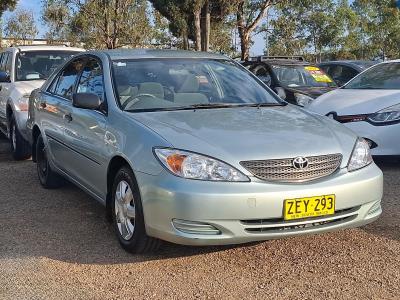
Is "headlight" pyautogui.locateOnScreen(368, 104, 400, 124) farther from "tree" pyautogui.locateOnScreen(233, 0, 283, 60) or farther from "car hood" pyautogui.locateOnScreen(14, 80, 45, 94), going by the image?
"tree" pyautogui.locateOnScreen(233, 0, 283, 60)

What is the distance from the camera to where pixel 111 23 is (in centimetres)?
2212

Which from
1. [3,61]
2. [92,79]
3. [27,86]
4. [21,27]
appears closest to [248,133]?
[92,79]

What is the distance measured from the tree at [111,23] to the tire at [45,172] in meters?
15.2

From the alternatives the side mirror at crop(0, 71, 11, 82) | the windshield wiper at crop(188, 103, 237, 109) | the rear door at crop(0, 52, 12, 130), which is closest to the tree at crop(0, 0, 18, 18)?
the rear door at crop(0, 52, 12, 130)

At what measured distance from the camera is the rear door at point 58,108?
564 centimetres

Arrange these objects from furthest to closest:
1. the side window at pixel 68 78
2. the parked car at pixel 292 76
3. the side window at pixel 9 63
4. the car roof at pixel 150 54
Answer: the parked car at pixel 292 76 → the side window at pixel 9 63 → the side window at pixel 68 78 → the car roof at pixel 150 54

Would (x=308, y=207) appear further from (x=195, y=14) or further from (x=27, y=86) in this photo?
(x=195, y=14)

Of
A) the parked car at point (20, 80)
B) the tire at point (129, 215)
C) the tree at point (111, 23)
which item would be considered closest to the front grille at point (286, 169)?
the tire at point (129, 215)

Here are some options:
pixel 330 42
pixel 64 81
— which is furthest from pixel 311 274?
pixel 330 42

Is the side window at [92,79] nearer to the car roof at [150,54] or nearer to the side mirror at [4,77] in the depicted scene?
the car roof at [150,54]

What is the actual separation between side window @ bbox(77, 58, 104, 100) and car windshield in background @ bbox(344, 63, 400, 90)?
4.16 metres

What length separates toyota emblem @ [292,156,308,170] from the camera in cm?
380

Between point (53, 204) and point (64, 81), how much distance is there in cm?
132

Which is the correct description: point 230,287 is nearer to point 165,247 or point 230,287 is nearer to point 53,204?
point 165,247
